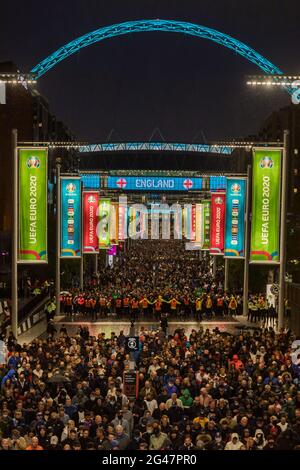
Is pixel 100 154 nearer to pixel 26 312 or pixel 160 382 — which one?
pixel 26 312

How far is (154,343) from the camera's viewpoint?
74.6 ft

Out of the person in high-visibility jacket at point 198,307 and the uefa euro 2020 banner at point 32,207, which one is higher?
the uefa euro 2020 banner at point 32,207

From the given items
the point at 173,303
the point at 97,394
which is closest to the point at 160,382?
the point at 97,394

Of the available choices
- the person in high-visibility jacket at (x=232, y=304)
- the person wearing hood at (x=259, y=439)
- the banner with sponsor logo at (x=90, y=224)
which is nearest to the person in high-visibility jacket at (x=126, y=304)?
the banner with sponsor logo at (x=90, y=224)

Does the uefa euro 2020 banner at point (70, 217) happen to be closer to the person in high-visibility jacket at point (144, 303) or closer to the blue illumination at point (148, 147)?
the person in high-visibility jacket at point (144, 303)

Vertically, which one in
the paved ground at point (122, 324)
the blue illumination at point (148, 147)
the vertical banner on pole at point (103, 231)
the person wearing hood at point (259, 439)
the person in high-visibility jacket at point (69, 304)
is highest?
the blue illumination at point (148, 147)

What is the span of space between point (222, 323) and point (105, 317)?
Result: 5623mm

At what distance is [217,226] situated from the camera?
37.3 metres

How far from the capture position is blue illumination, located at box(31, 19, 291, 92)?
226ft

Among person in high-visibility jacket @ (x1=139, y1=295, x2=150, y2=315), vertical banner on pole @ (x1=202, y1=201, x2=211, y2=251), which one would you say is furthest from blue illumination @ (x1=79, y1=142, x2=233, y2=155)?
person in high-visibility jacket @ (x1=139, y1=295, x2=150, y2=315)

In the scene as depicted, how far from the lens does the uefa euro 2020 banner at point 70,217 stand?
34.8 m

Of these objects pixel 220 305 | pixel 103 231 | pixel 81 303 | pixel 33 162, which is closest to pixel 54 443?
pixel 33 162

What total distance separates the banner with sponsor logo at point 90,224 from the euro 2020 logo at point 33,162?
9.88m

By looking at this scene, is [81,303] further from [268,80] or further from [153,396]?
[153,396]
